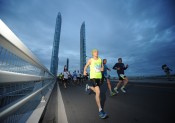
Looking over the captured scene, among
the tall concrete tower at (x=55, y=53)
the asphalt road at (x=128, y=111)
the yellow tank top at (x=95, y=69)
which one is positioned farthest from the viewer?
the tall concrete tower at (x=55, y=53)

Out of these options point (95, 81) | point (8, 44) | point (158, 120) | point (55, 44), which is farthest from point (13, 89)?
point (55, 44)

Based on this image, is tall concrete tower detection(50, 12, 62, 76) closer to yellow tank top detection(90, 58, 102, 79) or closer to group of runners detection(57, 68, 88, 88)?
group of runners detection(57, 68, 88, 88)

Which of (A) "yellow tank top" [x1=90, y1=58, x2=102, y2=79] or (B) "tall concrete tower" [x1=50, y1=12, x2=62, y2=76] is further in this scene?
(B) "tall concrete tower" [x1=50, y1=12, x2=62, y2=76]

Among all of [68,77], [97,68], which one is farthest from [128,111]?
[68,77]

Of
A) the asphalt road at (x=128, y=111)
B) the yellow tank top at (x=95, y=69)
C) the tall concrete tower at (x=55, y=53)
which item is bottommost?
the asphalt road at (x=128, y=111)

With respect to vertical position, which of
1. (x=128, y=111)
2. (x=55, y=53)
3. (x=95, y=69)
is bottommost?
(x=128, y=111)

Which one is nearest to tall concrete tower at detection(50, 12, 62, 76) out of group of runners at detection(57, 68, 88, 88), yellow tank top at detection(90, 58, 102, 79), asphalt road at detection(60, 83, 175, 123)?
group of runners at detection(57, 68, 88, 88)

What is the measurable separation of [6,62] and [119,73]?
24.4ft

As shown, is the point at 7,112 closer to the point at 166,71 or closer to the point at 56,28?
the point at 166,71

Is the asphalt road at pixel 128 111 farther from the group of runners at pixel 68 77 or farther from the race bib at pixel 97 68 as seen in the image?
the group of runners at pixel 68 77

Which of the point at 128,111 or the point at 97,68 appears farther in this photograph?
the point at 97,68

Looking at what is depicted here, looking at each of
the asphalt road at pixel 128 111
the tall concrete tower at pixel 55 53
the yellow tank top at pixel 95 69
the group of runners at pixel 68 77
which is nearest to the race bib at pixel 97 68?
the yellow tank top at pixel 95 69

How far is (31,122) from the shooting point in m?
2.13

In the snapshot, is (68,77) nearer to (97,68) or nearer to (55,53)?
(97,68)
